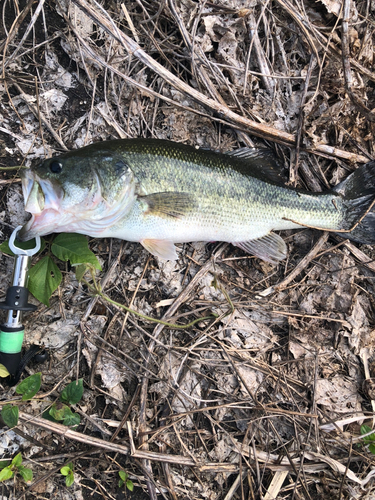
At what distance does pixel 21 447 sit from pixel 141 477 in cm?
112

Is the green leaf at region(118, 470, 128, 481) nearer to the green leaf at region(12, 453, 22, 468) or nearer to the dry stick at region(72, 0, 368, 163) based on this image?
the green leaf at region(12, 453, 22, 468)

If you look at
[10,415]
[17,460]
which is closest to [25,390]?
[10,415]

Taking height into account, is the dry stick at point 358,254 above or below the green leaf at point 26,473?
above

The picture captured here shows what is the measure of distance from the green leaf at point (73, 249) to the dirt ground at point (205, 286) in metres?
0.26

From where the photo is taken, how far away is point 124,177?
281cm

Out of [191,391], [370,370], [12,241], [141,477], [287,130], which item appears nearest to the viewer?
[12,241]

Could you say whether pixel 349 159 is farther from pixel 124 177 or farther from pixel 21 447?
pixel 21 447

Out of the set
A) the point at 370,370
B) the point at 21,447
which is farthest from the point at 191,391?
the point at 370,370

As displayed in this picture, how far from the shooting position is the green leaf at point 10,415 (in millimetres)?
2562

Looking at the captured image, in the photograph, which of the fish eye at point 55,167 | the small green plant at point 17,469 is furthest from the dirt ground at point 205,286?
the fish eye at point 55,167

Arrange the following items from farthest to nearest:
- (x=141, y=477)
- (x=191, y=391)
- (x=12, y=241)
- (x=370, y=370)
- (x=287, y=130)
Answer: (x=287, y=130) < (x=370, y=370) < (x=191, y=391) < (x=141, y=477) < (x=12, y=241)

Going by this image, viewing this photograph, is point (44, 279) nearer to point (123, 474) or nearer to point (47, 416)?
point (47, 416)

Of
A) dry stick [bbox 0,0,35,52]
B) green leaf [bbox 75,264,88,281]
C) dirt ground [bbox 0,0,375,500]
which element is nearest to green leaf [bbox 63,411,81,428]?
dirt ground [bbox 0,0,375,500]

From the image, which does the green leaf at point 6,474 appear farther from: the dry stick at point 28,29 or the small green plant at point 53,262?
the dry stick at point 28,29
